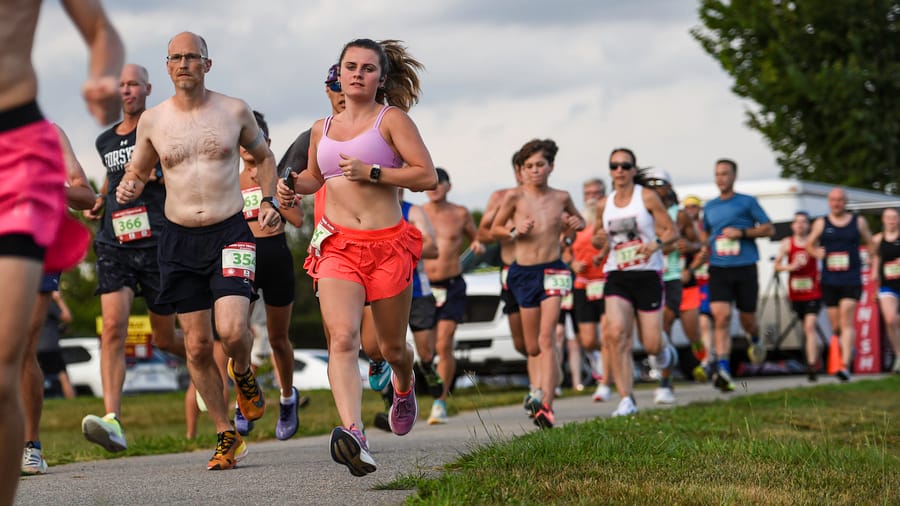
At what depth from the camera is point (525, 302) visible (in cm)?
1141

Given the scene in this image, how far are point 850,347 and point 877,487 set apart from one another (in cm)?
1230

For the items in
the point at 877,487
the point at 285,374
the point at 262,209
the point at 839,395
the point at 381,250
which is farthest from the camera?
the point at 839,395

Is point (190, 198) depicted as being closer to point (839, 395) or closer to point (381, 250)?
point (381, 250)

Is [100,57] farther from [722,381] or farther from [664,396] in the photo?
[722,381]

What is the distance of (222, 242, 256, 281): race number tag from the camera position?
7793mm

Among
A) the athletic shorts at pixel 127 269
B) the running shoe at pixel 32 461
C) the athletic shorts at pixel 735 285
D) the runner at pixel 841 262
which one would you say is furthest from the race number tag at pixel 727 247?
the running shoe at pixel 32 461

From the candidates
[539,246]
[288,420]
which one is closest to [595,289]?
[539,246]

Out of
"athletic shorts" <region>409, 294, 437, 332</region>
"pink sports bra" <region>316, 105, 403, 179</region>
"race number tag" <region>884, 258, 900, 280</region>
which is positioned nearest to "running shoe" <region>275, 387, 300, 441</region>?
"pink sports bra" <region>316, 105, 403, 179</region>

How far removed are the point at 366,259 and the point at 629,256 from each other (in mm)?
5266

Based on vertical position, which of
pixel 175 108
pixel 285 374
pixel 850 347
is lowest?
pixel 850 347

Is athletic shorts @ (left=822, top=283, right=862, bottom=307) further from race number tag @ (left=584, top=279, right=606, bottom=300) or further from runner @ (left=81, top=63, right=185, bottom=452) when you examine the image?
runner @ (left=81, top=63, right=185, bottom=452)

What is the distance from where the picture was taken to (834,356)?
68.6 ft

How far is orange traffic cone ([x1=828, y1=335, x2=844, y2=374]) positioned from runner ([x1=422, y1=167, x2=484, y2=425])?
6.87 meters

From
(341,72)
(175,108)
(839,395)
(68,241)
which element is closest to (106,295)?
(175,108)
